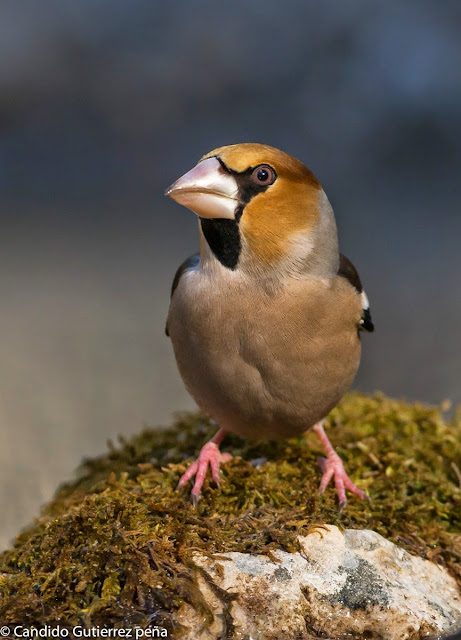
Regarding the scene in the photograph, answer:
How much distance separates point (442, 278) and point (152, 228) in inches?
150

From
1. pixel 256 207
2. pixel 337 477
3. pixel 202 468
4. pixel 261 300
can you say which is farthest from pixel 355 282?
pixel 202 468

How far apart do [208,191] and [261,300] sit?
597mm

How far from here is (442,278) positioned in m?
9.05

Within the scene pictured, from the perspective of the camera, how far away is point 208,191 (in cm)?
332

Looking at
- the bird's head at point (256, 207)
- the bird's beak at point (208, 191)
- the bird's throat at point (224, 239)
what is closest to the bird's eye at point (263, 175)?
the bird's head at point (256, 207)

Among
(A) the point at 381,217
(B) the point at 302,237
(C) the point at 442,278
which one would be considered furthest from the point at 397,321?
(B) the point at 302,237

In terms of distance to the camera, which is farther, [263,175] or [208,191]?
[263,175]

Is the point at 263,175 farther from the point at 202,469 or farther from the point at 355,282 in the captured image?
the point at 202,469

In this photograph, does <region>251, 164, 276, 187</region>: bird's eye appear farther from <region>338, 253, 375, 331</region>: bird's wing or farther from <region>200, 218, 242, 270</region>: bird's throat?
<region>338, 253, 375, 331</region>: bird's wing

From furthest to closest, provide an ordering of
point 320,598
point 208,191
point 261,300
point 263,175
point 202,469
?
point 202,469, point 261,300, point 263,175, point 208,191, point 320,598

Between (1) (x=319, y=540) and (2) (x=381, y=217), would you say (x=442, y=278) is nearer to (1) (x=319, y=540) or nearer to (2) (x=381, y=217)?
(2) (x=381, y=217)

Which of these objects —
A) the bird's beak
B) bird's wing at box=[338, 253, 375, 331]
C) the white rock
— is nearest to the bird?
the bird's beak

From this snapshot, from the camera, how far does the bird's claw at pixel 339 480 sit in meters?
3.84

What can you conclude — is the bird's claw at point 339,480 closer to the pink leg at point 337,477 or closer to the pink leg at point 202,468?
the pink leg at point 337,477
